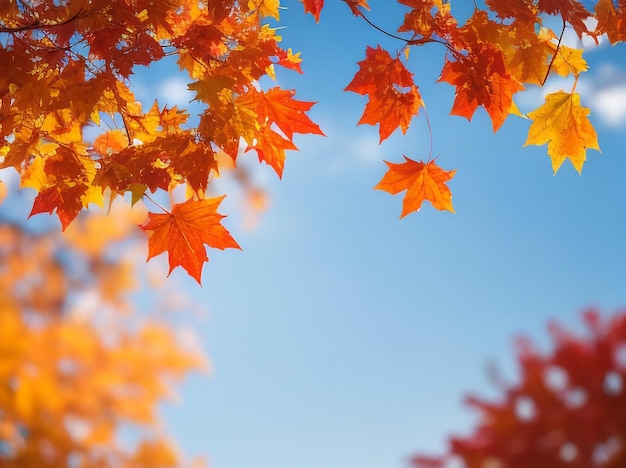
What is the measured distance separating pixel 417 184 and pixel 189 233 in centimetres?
71

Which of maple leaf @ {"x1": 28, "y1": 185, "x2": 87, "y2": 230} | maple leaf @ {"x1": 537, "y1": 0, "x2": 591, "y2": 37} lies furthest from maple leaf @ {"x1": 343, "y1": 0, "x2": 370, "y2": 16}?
maple leaf @ {"x1": 28, "y1": 185, "x2": 87, "y2": 230}

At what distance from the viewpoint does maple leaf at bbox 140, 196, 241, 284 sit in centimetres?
152

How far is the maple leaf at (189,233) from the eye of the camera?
152 cm

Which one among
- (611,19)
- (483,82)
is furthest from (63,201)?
(611,19)

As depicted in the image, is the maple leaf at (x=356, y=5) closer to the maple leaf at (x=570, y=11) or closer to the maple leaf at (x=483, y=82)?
the maple leaf at (x=483, y=82)

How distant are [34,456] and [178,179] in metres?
7.00

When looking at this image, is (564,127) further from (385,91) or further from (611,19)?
(385,91)

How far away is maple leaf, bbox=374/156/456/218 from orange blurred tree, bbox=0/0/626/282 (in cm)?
15

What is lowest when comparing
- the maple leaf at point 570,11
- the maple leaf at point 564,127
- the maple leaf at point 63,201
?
the maple leaf at point 63,201

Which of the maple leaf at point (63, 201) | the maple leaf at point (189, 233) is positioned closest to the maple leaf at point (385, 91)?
the maple leaf at point (189, 233)

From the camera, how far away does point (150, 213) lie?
1568 millimetres

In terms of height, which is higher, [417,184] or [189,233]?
[417,184]

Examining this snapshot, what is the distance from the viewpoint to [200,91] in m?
1.44

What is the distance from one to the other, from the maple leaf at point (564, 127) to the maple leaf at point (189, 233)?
0.93m
